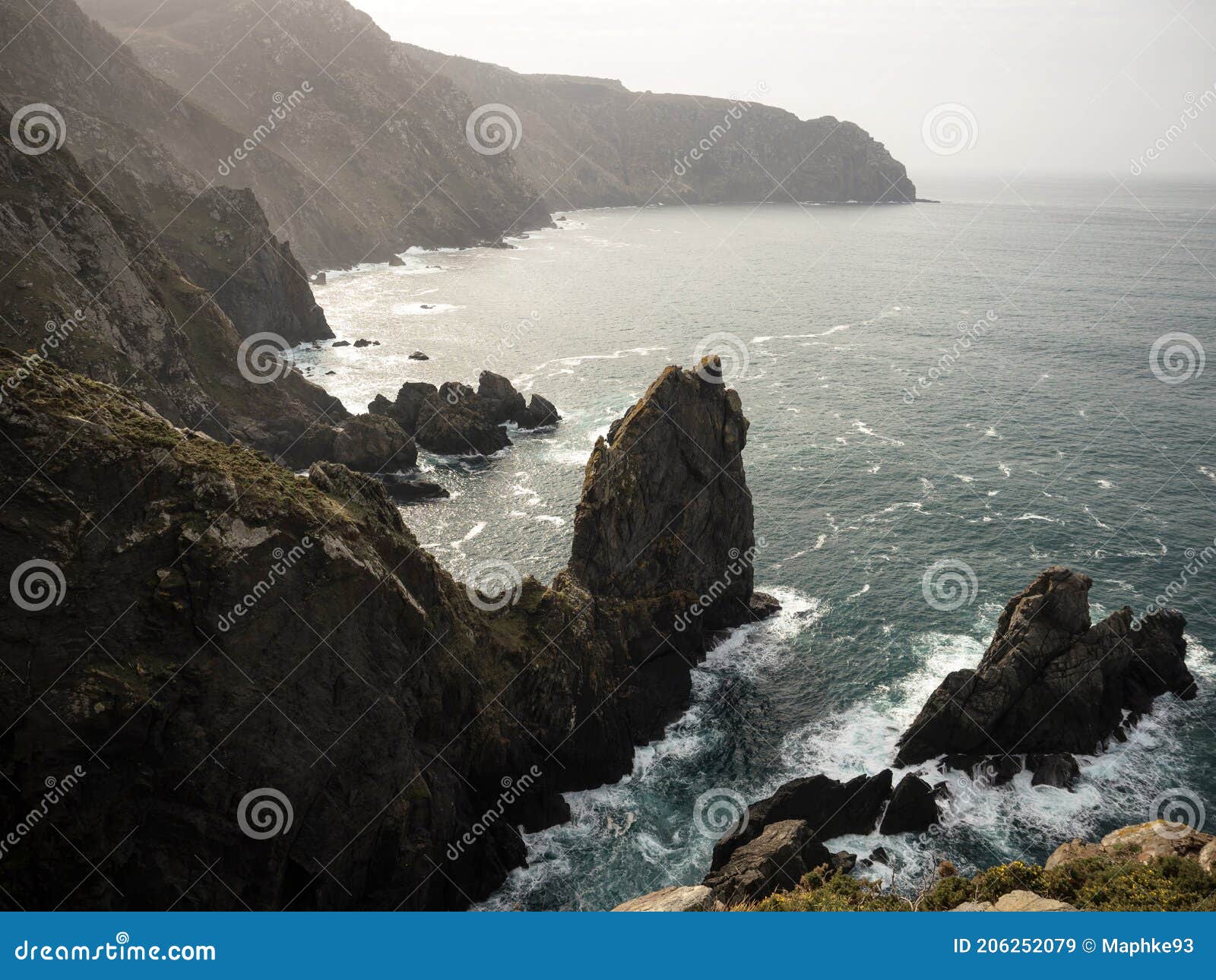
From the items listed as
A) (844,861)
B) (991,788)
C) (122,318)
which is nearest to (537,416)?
(122,318)

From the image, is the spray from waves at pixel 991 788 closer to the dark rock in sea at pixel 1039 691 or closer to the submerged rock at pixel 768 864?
the dark rock in sea at pixel 1039 691

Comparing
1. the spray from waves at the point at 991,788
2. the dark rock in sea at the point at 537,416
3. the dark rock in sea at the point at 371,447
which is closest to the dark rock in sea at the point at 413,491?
the dark rock in sea at the point at 371,447

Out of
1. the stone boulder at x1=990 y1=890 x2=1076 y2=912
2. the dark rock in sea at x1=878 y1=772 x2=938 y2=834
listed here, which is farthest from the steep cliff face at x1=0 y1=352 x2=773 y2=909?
the stone boulder at x1=990 y1=890 x2=1076 y2=912

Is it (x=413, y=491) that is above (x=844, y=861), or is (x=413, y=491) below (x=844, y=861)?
above

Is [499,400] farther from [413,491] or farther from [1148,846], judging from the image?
[1148,846]

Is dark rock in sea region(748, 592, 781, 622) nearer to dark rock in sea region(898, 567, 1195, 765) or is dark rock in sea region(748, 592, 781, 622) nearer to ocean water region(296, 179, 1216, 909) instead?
ocean water region(296, 179, 1216, 909)

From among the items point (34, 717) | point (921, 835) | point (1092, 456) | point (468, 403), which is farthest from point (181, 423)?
point (1092, 456)
